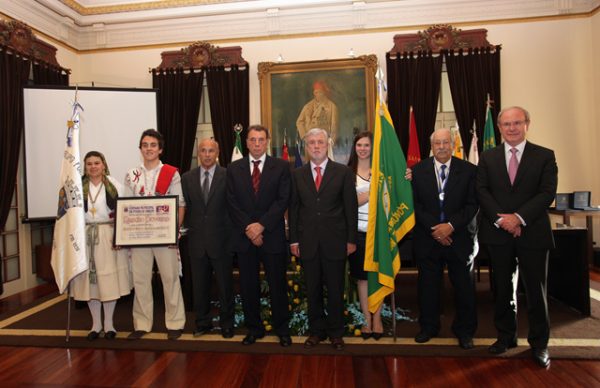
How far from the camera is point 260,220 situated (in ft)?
10.7

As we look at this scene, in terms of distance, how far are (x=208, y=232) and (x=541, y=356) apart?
2607 mm

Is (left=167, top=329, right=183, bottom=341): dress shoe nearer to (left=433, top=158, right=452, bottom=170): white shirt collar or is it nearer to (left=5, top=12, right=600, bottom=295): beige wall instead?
(left=433, top=158, right=452, bottom=170): white shirt collar

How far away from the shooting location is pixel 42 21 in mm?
6301

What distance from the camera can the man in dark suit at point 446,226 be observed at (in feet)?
10.4

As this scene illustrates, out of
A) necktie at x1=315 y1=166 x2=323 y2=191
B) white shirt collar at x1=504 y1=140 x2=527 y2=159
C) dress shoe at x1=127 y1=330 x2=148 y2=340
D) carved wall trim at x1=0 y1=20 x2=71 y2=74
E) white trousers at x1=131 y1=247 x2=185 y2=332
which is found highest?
carved wall trim at x1=0 y1=20 x2=71 y2=74

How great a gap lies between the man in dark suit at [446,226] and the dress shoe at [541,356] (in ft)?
1.44

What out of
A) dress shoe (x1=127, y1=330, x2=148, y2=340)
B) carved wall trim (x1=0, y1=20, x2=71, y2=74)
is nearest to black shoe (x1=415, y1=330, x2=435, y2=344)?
dress shoe (x1=127, y1=330, x2=148, y2=340)

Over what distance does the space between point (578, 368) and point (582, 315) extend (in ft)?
4.43

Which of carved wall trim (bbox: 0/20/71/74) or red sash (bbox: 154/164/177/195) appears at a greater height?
carved wall trim (bbox: 0/20/71/74)

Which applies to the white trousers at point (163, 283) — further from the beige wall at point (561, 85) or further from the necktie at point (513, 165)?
the beige wall at point (561, 85)

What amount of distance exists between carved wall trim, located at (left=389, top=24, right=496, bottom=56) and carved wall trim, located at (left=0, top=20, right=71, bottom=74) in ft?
16.9

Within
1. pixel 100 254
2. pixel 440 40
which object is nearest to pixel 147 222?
pixel 100 254

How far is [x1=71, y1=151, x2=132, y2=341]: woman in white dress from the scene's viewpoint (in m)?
3.56

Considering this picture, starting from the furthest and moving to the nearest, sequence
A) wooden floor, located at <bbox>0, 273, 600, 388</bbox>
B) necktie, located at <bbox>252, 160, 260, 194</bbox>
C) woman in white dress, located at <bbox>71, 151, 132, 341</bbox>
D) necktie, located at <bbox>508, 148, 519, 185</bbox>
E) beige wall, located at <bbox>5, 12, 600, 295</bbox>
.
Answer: beige wall, located at <bbox>5, 12, 600, 295</bbox>
woman in white dress, located at <bbox>71, 151, 132, 341</bbox>
necktie, located at <bbox>252, 160, 260, 194</bbox>
necktie, located at <bbox>508, 148, 519, 185</bbox>
wooden floor, located at <bbox>0, 273, 600, 388</bbox>
